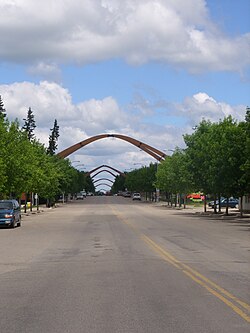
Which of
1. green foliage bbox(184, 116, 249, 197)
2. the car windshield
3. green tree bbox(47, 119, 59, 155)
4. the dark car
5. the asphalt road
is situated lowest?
the asphalt road

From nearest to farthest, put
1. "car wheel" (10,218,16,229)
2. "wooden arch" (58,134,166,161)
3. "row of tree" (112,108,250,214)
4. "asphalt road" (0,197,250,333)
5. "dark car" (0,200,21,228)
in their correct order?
"asphalt road" (0,197,250,333) → "dark car" (0,200,21,228) → "car wheel" (10,218,16,229) → "row of tree" (112,108,250,214) → "wooden arch" (58,134,166,161)

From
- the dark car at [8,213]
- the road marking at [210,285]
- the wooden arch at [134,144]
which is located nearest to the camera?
the road marking at [210,285]

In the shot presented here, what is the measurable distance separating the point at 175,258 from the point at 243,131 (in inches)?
1200

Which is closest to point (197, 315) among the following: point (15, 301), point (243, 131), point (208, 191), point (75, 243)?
point (15, 301)

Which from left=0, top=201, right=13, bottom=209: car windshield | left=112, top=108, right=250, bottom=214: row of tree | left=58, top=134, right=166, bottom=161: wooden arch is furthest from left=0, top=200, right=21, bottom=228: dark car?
left=58, top=134, right=166, bottom=161: wooden arch

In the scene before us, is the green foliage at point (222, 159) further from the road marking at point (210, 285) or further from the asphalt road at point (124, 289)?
the road marking at point (210, 285)

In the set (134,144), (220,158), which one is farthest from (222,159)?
(134,144)

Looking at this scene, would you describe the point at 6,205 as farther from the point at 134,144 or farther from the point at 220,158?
the point at 134,144

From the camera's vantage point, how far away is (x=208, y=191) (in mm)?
59406

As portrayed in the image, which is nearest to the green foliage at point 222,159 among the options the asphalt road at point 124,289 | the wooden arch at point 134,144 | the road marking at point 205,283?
the asphalt road at point 124,289

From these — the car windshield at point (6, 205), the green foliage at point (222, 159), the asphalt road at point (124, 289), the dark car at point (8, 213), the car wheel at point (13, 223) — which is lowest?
the asphalt road at point (124, 289)

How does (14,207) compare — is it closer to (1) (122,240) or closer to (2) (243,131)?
(1) (122,240)

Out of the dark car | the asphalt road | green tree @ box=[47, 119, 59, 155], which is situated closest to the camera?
the asphalt road

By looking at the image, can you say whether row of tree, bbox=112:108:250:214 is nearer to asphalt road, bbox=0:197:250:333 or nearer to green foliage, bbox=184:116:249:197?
green foliage, bbox=184:116:249:197
